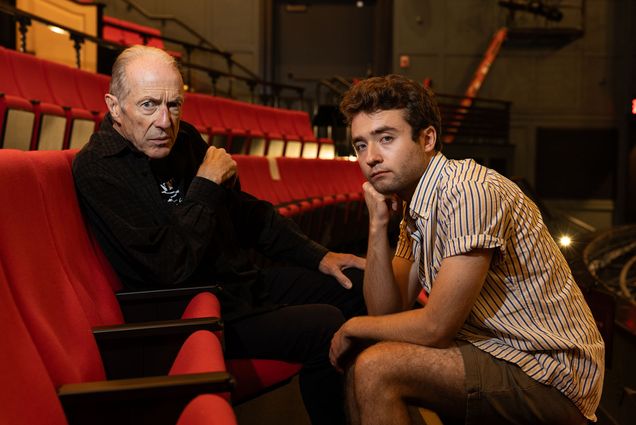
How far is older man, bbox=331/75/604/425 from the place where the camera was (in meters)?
0.38

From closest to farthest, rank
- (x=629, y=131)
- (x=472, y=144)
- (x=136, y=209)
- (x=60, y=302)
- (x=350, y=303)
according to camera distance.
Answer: (x=60, y=302), (x=136, y=209), (x=350, y=303), (x=472, y=144), (x=629, y=131)

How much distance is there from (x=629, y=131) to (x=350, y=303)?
2647 millimetres

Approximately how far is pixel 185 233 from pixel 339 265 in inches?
6.4

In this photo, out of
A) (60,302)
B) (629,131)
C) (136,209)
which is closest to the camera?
(60,302)

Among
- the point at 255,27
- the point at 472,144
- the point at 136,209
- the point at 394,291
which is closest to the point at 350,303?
the point at 394,291

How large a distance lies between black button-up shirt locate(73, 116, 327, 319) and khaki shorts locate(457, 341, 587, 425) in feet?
0.57

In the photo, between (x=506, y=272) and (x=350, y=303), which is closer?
(x=506, y=272)

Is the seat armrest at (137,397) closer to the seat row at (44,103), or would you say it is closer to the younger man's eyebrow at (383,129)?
the younger man's eyebrow at (383,129)

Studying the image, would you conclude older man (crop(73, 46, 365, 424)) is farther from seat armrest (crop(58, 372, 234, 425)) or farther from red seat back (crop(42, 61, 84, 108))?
red seat back (crop(42, 61, 84, 108))

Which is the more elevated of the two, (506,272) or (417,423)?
(506,272)

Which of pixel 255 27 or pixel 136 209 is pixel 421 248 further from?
pixel 255 27

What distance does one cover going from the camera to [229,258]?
1.73ft

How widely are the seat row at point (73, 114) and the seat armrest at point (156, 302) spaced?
0.48m

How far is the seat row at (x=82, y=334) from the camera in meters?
0.28
